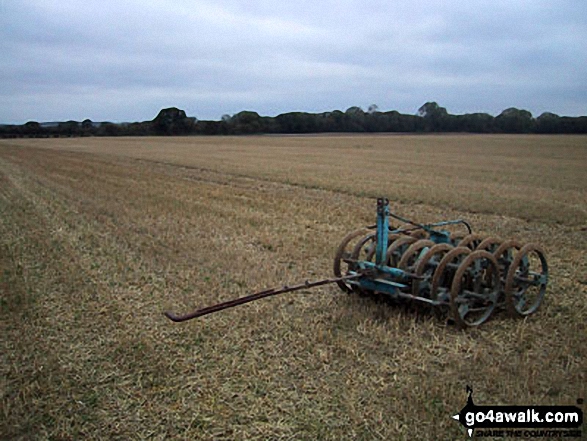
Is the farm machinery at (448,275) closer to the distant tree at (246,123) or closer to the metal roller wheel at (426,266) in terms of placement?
the metal roller wheel at (426,266)

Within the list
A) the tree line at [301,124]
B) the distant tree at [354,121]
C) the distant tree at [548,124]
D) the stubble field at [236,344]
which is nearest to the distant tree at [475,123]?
the tree line at [301,124]

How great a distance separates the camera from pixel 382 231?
5.54 m

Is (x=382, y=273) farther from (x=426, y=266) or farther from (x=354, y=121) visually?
(x=354, y=121)

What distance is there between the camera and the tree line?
7762cm

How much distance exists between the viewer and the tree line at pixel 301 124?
3056 inches

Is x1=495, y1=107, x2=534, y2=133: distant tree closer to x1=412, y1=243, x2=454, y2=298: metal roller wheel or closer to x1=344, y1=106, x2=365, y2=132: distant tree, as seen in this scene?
x1=344, y1=106, x2=365, y2=132: distant tree

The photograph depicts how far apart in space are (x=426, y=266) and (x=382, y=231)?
1.99ft

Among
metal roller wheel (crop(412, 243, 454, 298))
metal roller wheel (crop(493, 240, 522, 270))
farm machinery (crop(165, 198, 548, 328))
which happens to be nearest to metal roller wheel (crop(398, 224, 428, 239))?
farm machinery (crop(165, 198, 548, 328))

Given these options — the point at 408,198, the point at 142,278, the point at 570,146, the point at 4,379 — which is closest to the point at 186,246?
the point at 142,278

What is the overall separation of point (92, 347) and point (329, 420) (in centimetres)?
243

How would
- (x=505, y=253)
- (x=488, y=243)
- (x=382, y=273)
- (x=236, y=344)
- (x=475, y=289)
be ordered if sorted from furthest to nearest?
(x=505, y=253) < (x=488, y=243) < (x=382, y=273) < (x=475, y=289) < (x=236, y=344)

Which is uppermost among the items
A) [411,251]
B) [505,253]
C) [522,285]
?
→ [411,251]

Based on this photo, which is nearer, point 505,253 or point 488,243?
point 488,243

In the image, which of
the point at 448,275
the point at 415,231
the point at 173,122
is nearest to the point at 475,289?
the point at 448,275
